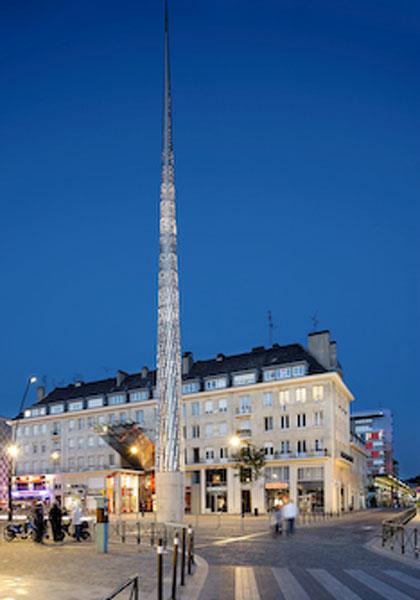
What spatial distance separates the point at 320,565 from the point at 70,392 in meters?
75.0

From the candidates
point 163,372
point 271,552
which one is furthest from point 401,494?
point 271,552

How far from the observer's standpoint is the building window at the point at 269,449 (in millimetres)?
64400

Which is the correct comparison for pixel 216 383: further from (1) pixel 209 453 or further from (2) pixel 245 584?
(2) pixel 245 584

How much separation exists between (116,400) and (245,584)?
6722cm

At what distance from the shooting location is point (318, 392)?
62.8 m

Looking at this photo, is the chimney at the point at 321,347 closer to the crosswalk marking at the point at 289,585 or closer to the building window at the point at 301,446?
the building window at the point at 301,446

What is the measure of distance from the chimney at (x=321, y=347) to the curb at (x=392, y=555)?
4178 cm

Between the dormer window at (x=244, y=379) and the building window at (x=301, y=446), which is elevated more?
the dormer window at (x=244, y=379)

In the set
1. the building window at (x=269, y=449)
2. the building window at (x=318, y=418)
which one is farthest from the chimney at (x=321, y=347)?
the building window at (x=269, y=449)

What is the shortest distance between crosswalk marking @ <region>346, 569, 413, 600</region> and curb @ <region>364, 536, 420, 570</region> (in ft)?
7.96

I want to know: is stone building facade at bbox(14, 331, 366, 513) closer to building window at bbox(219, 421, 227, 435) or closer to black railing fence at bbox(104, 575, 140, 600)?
building window at bbox(219, 421, 227, 435)

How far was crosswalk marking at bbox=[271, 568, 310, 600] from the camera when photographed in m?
12.3

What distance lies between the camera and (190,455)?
69.8 meters

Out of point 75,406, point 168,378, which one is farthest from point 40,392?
point 168,378
